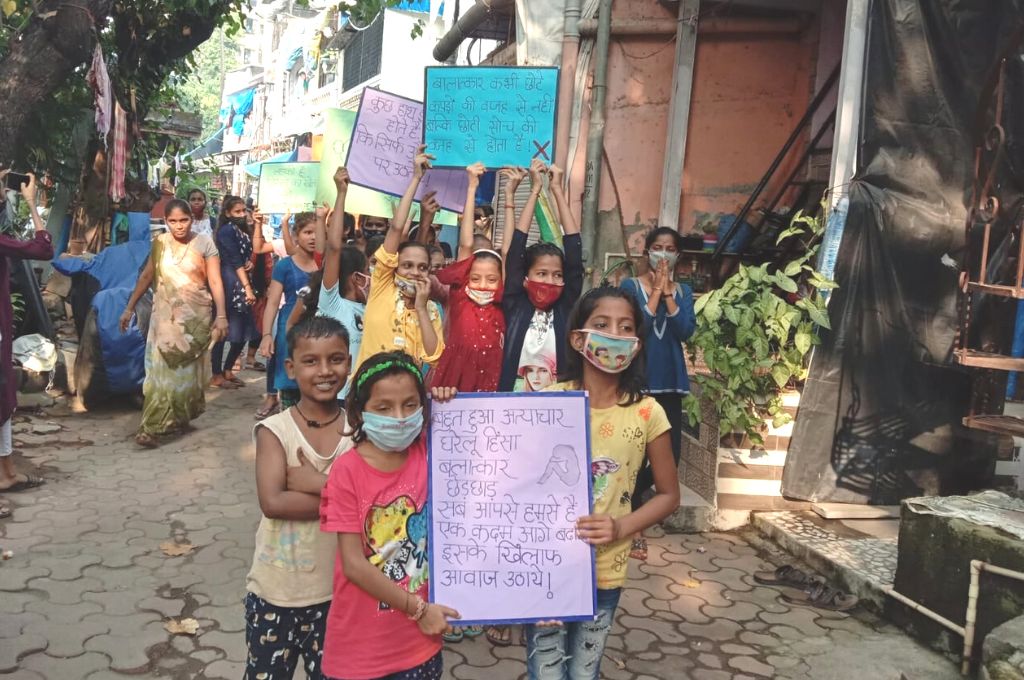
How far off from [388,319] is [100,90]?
694 cm

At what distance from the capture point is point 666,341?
4.61 metres

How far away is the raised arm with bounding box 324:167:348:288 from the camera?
13.9 feet

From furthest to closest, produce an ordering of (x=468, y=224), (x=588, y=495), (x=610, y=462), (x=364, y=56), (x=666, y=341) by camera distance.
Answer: (x=364, y=56)
(x=666, y=341)
(x=468, y=224)
(x=610, y=462)
(x=588, y=495)

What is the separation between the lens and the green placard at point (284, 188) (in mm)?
8570

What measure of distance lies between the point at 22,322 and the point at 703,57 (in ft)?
23.4

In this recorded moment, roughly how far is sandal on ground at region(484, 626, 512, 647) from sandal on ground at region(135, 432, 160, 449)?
3.87 metres

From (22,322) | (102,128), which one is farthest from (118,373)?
(102,128)

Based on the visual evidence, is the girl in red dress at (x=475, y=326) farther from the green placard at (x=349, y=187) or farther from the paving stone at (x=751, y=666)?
the green placard at (x=349, y=187)

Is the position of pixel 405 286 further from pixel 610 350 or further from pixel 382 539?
pixel 382 539

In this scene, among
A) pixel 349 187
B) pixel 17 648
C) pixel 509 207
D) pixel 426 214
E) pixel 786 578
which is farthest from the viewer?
pixel 349 187

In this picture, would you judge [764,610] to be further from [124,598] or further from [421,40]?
[421,40]

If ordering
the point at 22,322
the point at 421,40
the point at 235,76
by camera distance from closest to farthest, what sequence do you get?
the point at 22,322, the point at 421,40, the point at 235,76

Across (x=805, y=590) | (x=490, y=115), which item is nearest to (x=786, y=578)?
(x=805, y=590)

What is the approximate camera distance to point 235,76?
152ft
